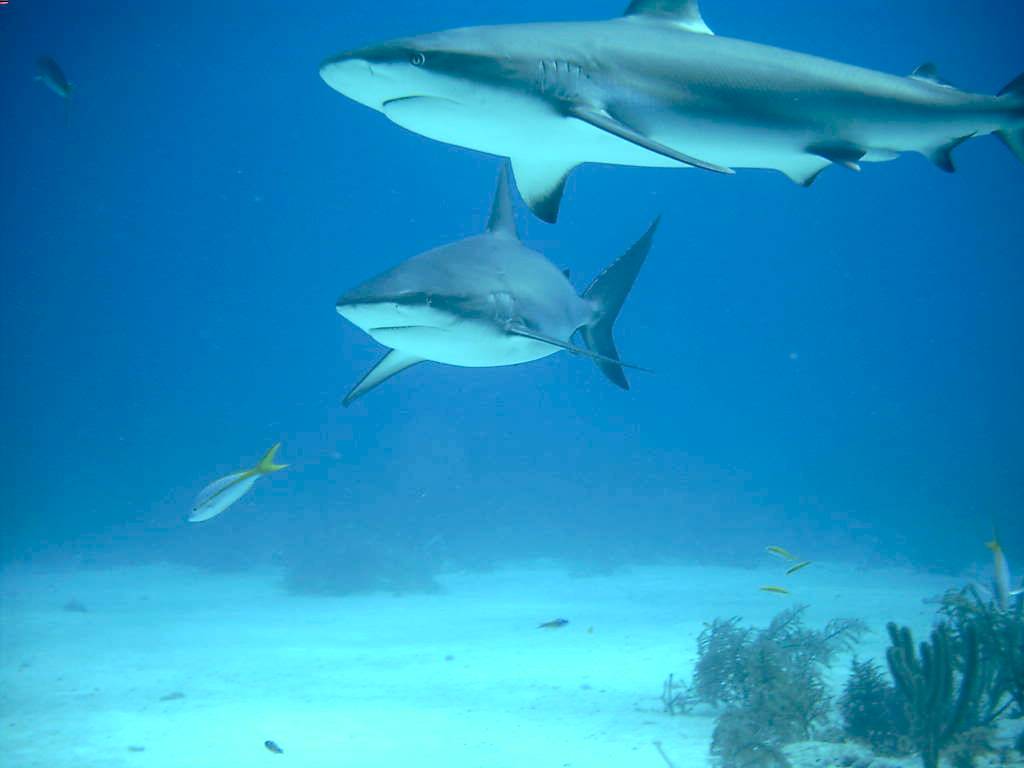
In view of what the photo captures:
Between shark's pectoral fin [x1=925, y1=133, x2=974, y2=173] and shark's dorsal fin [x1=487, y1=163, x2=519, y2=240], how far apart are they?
9.46 ft

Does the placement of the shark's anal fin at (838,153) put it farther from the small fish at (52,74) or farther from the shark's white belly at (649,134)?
the small fish at (52,74)

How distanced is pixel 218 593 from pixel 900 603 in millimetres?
17395

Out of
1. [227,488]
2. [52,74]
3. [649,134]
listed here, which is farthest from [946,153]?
[52,74]

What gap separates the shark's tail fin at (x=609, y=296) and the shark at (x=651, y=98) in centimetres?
156

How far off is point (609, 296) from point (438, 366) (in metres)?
46.4

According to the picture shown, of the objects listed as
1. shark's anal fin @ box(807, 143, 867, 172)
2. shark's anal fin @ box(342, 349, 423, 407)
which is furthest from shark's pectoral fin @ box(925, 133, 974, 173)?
shark's anal fin @ box(342, 349, 423, 407)

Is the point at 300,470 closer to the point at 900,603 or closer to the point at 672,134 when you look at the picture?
the point at 900,603

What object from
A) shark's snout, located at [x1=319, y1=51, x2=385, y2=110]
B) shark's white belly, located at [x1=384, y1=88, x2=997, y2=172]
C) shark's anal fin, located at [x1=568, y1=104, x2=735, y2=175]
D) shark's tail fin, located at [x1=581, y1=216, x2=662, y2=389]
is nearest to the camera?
shark's anal fin, located at [x1=568, y1=104, x2=735, y2=175]

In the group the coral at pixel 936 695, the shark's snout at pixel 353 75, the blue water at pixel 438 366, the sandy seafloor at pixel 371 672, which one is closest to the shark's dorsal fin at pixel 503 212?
the shark's snout at pixel 353 75

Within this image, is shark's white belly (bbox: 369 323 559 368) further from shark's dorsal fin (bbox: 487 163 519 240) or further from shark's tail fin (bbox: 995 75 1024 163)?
shark's tail fin (bbox: 995 75 1024 163)

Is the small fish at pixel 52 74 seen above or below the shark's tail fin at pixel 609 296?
above

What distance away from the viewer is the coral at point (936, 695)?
4656 mm

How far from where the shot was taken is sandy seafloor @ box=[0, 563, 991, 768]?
19.0 ft

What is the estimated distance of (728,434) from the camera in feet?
185
